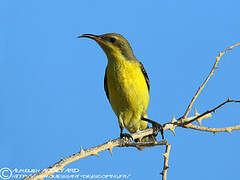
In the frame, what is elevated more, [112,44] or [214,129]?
[112,44]

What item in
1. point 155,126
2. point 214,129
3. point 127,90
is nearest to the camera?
point 214,129

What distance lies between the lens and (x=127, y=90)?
661cm

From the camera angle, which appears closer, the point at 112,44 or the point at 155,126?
the point at 155,126

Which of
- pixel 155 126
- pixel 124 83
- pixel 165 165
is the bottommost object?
pixel 165 165

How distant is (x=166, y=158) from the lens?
13.3 feet

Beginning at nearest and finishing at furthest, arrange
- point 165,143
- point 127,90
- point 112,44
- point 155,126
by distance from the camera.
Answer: point 165,143
point 155,126
point 127,90
point 112,44

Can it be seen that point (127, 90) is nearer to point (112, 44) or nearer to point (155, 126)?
point (155, 126)

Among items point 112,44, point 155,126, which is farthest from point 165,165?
point 112,44

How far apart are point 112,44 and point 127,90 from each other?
1.07 m

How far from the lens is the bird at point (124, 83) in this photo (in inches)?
262

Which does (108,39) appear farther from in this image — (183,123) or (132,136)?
(183,123)

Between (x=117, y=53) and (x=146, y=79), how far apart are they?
92cm

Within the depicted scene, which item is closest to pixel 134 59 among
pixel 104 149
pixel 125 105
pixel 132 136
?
pixel 125 105

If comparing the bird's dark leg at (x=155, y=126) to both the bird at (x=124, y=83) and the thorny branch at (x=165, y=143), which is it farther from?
the thorny branch at (x=165, y=143)
